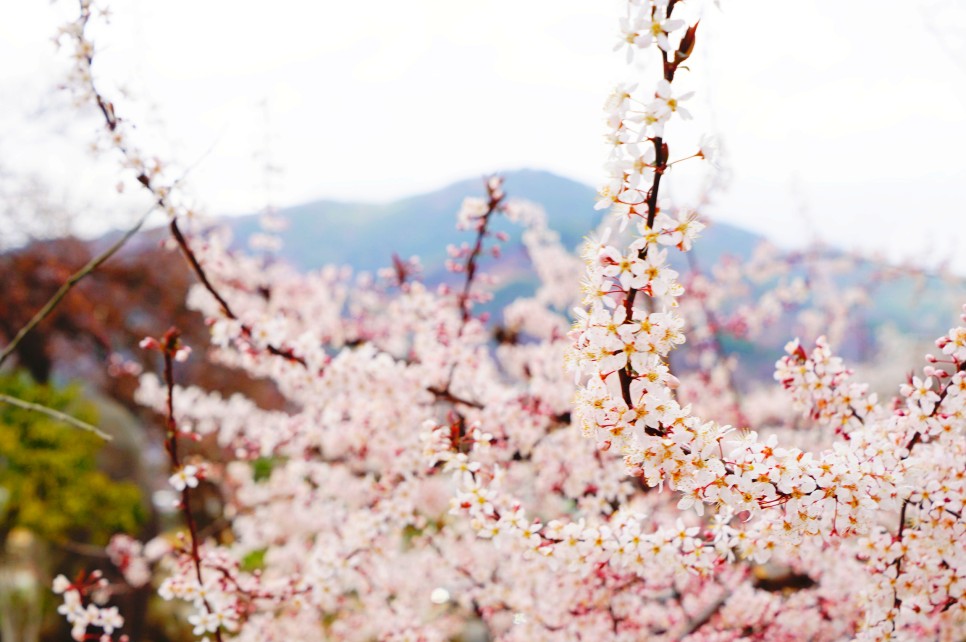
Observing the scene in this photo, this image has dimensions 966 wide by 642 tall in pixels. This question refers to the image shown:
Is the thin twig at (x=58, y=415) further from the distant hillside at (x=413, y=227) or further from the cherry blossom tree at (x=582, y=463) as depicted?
the distant hillside at (x=413, y=227)

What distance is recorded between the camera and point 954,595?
192cm

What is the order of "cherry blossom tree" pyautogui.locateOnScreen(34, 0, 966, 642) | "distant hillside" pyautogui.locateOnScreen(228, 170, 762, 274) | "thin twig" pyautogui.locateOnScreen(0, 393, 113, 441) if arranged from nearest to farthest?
1. "cherry blossom tree" pyautogui.locateOnScreen(34, 0, 966, 642)
2. "thin twig" pyautogui.locateOnScreen(0, 393, 113, 441)
3. "distant hillside" pyautogui.locateOnScreen(228, 170, 762, 274)

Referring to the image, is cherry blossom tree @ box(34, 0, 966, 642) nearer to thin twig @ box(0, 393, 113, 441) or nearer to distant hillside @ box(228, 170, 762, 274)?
thin twig @ box(0, 393, 113, 441)

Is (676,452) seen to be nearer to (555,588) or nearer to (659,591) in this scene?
(555,588)

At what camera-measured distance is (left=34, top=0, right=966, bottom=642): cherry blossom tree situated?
1.41 metres

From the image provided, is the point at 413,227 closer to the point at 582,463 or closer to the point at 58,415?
the point at 582,463

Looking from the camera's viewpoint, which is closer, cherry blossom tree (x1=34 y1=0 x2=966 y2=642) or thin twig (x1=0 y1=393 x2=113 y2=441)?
cherry blossom tree (x1=34 y1=0 x2=966 y2=642)

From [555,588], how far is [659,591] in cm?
76

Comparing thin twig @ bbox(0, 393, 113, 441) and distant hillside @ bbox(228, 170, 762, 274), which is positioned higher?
distant hillside @ bbox(228, 170, 762, 274)

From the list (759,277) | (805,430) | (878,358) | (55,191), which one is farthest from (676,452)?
(878,358)

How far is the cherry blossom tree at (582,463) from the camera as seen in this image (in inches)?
55.4

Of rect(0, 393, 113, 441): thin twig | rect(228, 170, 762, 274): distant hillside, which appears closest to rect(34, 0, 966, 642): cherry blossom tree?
rect(0, 393, 113, 441): thin twig

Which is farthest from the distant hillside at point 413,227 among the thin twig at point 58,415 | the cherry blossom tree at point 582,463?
the thin twig at point 58,415

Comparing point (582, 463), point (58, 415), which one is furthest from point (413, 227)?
point (58, 415)
